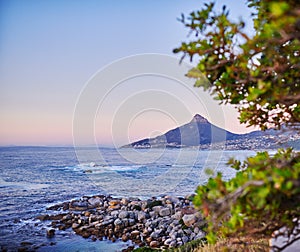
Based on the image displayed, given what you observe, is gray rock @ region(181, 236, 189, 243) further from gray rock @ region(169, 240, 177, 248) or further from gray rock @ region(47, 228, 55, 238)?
gray rock @ region(47, 228, 55, 238)

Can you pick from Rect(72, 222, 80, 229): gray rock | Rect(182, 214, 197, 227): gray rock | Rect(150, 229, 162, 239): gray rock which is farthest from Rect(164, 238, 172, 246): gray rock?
Rect(72, 222, 80, 229): gray rock

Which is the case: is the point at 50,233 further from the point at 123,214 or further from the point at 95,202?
the point at 95,202

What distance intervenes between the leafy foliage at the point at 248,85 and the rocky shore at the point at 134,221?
679cm

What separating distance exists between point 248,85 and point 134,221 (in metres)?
9.62

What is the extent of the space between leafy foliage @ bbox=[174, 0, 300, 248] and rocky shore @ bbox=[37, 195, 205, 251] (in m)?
6.79

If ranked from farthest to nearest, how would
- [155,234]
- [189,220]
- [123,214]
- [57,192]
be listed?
[57,192] < [123,214] < [189,220] < [155,234]

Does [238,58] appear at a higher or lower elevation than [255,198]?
higher

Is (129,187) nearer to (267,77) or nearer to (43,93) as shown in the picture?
(43,93)

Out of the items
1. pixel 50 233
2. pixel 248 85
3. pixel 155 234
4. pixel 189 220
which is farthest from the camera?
pixel 50 233

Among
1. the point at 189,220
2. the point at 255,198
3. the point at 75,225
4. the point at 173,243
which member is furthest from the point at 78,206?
the point at 255,198

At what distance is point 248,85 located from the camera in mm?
2096

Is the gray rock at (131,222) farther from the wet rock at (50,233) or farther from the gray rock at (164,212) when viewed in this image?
the wet rock at (50,233)

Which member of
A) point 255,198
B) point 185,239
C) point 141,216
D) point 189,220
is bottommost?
point 185,239

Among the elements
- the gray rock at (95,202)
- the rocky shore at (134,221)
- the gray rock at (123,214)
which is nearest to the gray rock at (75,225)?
the rocky shore at (134,221)
